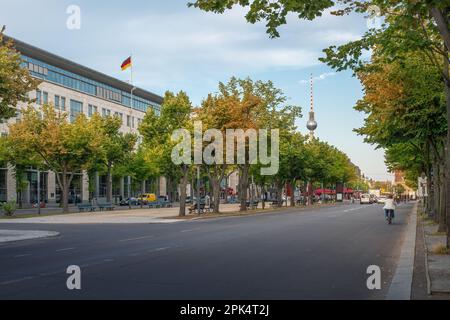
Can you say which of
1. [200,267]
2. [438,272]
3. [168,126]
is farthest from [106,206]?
[438,272]

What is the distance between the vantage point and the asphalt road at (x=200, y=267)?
950 cm

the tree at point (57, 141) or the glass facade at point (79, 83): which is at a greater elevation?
the glass facade at point (79, 83)

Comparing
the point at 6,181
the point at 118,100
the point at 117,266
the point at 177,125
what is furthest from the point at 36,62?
the point at 117,266

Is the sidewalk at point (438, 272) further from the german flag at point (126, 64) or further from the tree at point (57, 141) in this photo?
the german flag at point (126, 64)

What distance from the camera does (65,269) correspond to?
1248 centimetres

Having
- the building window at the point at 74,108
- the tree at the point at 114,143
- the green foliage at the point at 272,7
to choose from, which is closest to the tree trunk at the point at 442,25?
the green foliage at the point at 272,7

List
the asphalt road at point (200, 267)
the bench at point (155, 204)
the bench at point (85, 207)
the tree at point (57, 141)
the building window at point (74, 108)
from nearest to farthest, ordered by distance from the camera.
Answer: the asphalt road at point (200, 267)
the tree at point (57, 141)
the bench at point (85, 207)
the bench at point (155, 204)
the building window at point (74, 108)

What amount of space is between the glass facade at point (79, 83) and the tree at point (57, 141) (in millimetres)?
16431

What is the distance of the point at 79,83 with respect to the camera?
85375 mm

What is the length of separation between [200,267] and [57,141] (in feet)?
124

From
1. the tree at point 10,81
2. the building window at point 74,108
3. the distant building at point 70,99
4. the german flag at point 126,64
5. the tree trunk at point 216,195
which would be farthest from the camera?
the building window at point 74,108

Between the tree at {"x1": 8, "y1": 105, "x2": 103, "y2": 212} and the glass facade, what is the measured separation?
16431mm

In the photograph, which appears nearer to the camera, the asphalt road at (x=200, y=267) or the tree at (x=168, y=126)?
the asphalt road at (x=200, y=267)
